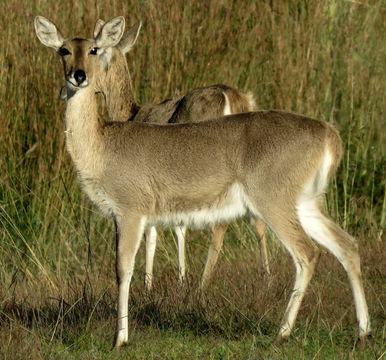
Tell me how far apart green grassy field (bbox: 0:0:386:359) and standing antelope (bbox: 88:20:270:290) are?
0.15m

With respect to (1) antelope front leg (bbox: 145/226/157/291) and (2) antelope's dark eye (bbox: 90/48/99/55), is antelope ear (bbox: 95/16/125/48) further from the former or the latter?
(1) antelope front leg (bbox: 145/226/157/291)

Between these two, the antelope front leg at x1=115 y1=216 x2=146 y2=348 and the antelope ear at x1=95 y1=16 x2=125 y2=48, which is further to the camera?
the antelope ear at x1=95 y1=16 x2=125 y2=48

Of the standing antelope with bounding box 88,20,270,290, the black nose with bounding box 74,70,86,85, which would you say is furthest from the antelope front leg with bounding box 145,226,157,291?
the black nose with bounding box 74,70,86,85

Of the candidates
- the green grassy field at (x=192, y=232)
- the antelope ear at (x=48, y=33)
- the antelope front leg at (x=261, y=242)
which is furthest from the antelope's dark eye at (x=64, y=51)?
the antelope front leg at (x=261, y=242)

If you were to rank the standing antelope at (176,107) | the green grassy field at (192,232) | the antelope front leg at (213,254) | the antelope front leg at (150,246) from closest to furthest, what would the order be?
the green grassy field at (192,232) → the antelope front leg at (213,254) → the standing antelope at (176,107) → the antelope front leg at (150,246)

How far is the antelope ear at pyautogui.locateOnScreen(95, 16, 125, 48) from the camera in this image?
6.16m

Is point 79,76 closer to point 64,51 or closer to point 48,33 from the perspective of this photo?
point 64,51

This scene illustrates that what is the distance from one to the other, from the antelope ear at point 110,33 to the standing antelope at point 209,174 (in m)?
0.02

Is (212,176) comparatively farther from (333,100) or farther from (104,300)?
(333,100)

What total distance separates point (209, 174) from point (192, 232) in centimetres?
255

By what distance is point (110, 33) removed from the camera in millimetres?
6332

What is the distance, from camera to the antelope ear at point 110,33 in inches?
242

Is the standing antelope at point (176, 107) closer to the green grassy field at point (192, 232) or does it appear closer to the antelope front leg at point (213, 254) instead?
the antelope front leg at point (213, 254)

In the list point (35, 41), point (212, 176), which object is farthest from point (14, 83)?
point (212, 176)
